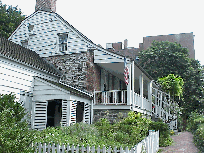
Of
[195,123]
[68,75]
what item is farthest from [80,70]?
[195,123]

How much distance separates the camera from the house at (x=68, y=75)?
1324cm

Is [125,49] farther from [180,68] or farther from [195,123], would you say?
[195,123]

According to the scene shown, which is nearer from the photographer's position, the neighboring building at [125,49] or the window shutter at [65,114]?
the window shutter at [65,114]

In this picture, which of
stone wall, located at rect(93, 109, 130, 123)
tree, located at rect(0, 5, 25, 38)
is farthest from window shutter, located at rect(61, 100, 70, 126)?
tree, located at rect(0, 5, 25, 38)

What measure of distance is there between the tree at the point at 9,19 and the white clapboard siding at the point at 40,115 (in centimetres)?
1523

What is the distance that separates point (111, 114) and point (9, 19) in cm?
1970

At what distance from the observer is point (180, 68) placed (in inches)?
1219

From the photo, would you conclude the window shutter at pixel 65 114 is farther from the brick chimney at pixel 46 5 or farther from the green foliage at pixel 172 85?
the green foliage at pixel 172 85

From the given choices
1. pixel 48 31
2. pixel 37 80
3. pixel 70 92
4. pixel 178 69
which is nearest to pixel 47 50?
pixel 48 31

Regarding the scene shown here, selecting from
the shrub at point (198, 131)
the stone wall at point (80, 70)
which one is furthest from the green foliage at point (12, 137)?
the stone wall at point (80, 70)

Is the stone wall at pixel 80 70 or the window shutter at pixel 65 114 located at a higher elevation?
the stone wall at pixel 80 70

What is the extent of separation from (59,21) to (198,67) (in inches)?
837

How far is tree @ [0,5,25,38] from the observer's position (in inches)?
1063

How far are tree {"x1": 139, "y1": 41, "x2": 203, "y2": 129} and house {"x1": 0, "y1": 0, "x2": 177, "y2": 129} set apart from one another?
11509 mm
